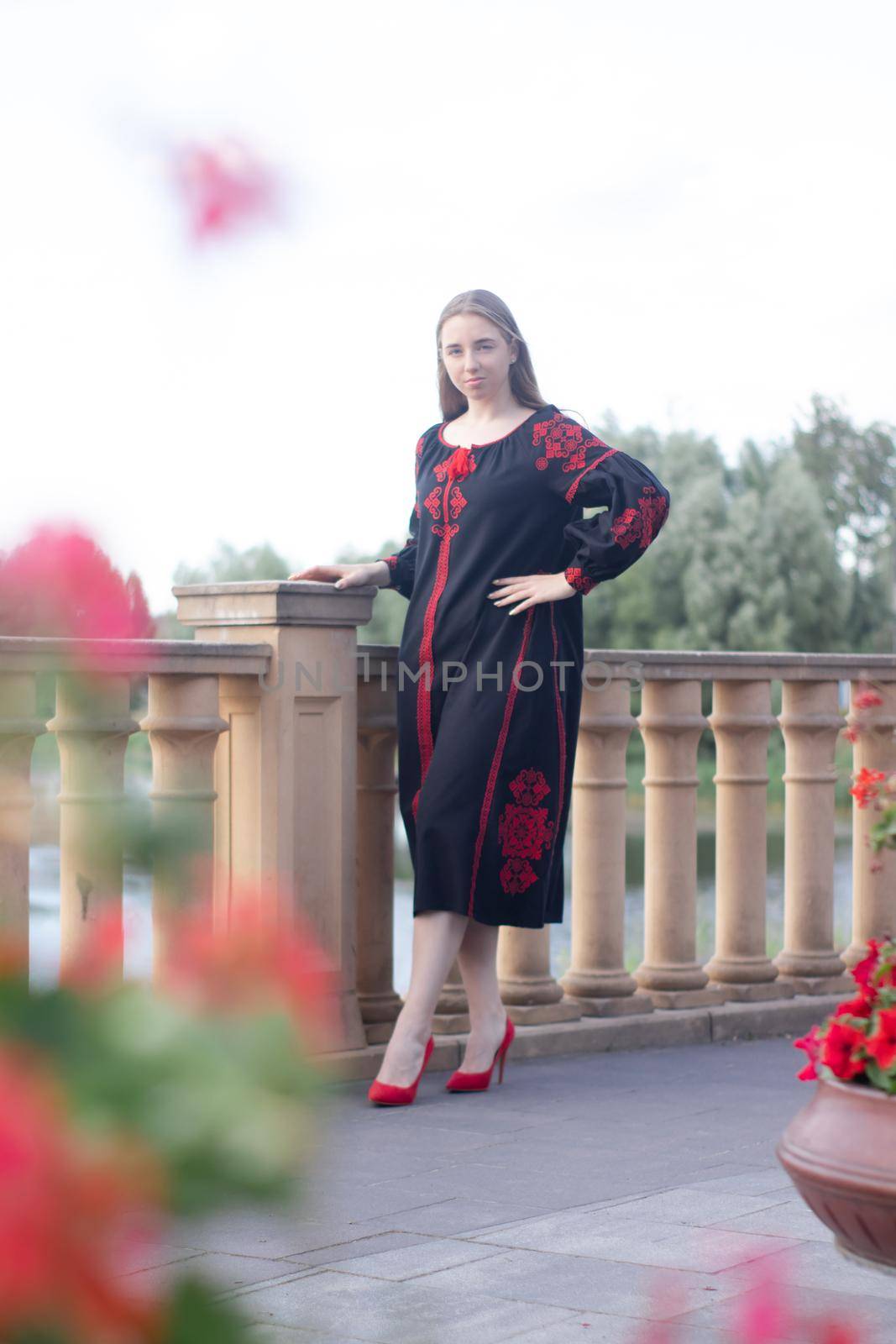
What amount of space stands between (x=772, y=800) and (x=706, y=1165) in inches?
1167

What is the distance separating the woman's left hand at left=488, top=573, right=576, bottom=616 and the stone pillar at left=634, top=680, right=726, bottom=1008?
3.61 ft

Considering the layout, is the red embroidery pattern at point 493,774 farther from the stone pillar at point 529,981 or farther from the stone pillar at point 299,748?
the stone pillar at point 529,981

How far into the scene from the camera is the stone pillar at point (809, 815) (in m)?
5.91

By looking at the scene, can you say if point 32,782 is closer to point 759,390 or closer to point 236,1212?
point 236,1212

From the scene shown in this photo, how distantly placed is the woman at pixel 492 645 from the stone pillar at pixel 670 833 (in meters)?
0.91

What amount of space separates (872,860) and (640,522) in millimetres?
1994

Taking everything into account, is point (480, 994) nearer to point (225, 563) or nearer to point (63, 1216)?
point (225, 563)

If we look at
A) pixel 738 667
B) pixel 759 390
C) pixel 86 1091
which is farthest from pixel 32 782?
pixel 759 390

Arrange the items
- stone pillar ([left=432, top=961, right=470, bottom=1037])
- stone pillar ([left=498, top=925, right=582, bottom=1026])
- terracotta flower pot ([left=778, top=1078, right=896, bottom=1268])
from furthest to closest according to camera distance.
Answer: stone pillar ([left=498, top=925, right=582, bottom=1026])
stone pillar ([left=432, top=961, right=470, bottom=1037])
terracotta flower pot ([left=778, top=1078, right=896, bottom=1268])

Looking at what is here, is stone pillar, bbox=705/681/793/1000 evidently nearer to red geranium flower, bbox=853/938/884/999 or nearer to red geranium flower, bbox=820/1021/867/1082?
red geranium flower, bbox=853/938/884/999

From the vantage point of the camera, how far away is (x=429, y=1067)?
16.9 ft

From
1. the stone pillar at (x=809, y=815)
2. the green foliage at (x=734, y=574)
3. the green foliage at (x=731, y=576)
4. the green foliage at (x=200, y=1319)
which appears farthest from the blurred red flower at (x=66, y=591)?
the green foliage at (x=734, y=574)

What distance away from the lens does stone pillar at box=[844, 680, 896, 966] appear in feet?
19.8

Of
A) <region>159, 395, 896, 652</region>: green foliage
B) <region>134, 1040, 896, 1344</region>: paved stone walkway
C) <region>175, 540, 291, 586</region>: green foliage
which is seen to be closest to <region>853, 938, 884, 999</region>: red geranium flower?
<region>134, 1040, 896, 1344</region>: paved stone walkway
